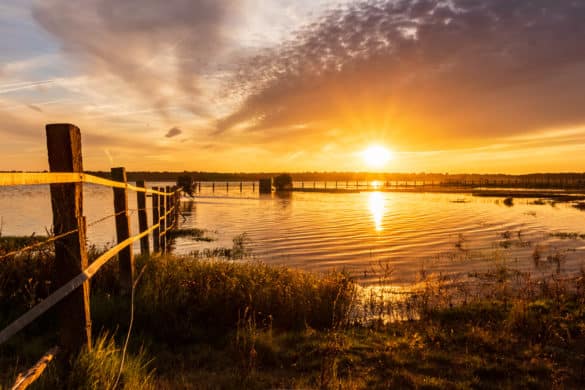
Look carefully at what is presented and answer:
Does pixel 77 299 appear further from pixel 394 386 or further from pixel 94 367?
pixel 394 386

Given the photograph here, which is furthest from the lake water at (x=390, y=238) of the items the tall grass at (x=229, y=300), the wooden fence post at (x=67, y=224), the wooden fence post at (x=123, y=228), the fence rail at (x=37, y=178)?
the fence rail at (x=37, y=178)

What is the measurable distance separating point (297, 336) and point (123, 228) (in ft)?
12.2

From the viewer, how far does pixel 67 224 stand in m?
3.61

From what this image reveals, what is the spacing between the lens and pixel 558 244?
17.8 m

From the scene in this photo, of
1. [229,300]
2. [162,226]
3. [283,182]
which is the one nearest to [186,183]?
[283,182]

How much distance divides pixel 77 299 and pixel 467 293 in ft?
31.3

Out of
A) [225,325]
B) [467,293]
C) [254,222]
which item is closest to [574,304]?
[467,293]

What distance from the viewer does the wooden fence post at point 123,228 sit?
6832mm

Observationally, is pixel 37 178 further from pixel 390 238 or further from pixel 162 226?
pixel 390 238

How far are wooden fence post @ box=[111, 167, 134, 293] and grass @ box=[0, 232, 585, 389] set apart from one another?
Answer: 1.21 ft

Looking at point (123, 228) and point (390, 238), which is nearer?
point (123, 228)

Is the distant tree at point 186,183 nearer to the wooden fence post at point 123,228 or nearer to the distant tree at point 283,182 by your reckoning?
the distant tree at point 283,182

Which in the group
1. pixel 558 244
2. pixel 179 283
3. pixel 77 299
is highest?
pixel 77 299

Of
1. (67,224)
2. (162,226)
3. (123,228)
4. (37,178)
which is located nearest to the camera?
(37,178)
